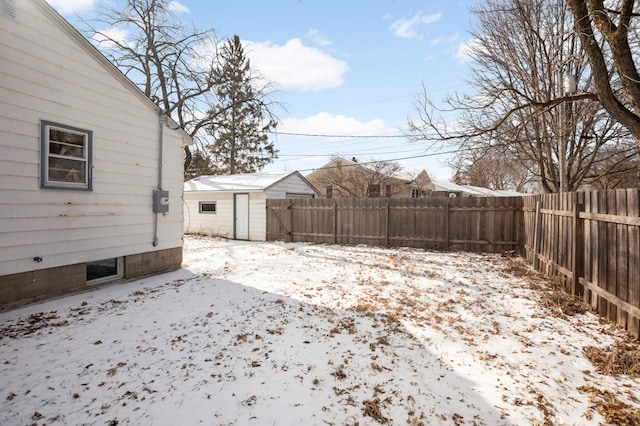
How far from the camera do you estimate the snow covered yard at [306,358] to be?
238 cm

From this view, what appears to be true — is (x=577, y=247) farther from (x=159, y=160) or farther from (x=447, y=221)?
(x=159, y=160)

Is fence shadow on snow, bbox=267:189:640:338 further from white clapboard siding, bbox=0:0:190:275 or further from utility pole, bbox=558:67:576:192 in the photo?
white clapboard siding, bbox=0:0:190:275

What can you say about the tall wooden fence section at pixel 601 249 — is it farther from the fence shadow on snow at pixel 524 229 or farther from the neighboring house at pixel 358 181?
the neighboring house at pixel 358 181

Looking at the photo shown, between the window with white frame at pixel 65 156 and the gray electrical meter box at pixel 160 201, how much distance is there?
1410mm

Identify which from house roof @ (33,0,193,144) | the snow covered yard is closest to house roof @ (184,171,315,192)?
house roof @ (33,0,193,144)

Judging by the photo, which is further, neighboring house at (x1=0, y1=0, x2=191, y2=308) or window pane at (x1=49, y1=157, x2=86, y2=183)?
window pane at (x1=49, y1=157, x2=86, y2=183)

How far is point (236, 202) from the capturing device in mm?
14070

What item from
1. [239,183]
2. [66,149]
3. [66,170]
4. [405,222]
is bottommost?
[405,222]

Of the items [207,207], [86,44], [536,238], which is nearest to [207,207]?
[207,207]

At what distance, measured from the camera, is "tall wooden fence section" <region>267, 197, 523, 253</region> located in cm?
978

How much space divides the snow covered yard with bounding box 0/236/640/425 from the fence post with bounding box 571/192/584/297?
62cm

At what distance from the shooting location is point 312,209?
1265 cm

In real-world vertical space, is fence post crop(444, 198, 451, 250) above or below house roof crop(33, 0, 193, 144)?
below

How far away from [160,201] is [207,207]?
8.44m
